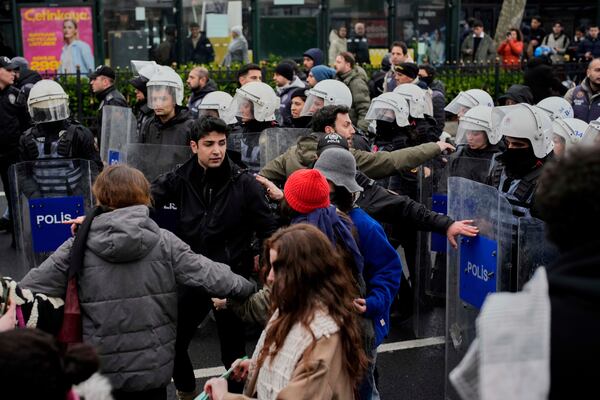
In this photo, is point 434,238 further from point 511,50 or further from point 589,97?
point 511,50

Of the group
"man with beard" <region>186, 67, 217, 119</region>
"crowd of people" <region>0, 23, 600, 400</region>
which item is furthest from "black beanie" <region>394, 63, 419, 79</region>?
"crowd of people" <region>0, 23, 600, 400</region>

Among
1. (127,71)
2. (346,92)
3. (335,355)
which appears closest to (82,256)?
(335,355)

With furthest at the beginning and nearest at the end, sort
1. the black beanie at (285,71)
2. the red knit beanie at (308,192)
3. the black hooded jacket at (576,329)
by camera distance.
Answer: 1. the black beanie at (285,71)
2. the red knit beanie at (308,192)
3. the black hooded jacket at (576,329)

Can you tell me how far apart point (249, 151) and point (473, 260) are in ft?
8.96

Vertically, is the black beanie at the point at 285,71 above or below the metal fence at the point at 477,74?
above

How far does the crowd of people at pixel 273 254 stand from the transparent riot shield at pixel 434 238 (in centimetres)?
4

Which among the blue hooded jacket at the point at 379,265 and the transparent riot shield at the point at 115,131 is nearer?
the blue hooded jacket at the point at 379,265

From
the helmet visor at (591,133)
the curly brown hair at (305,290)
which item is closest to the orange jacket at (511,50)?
the helmet visor at (591,133)

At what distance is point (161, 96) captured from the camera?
23.8ft

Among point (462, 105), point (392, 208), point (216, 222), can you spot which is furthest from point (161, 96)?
point (462, 105)

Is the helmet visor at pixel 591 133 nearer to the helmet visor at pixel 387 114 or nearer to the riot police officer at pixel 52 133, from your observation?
the helmet visor at pixel 387 114

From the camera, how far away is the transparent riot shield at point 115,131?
7.72 metres

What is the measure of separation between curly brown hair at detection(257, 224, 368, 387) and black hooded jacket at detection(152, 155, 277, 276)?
6.23ft

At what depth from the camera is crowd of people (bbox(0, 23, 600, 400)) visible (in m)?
1.99
